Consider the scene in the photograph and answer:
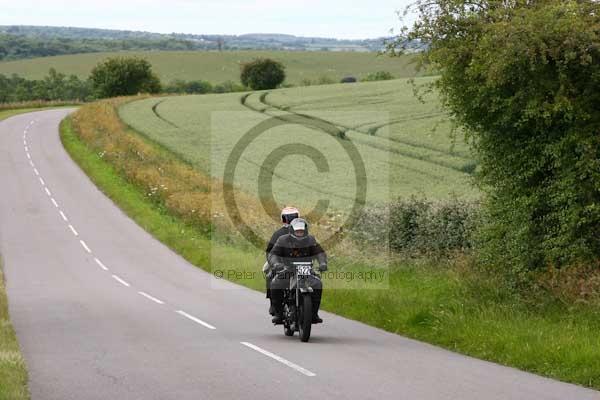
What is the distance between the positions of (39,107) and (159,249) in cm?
7781

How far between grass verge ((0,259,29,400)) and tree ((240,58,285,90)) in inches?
3911

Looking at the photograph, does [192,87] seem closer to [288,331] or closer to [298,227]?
[288,331]

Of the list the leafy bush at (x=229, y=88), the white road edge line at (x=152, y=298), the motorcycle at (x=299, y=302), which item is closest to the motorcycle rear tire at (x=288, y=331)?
the motorcycle at (x=299, y=302)

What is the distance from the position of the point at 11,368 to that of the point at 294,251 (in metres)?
5.35

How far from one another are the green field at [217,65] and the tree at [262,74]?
30.4m

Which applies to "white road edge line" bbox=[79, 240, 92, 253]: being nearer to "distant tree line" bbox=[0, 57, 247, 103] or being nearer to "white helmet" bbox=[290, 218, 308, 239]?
"white helmet" bbox=[290, 218, 308, 239]

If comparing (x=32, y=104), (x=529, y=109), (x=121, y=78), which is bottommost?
(x=32, y=104)

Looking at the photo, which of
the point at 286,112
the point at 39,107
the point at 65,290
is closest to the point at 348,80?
the point at 39,107

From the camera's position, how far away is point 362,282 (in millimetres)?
19859

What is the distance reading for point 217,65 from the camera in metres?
174

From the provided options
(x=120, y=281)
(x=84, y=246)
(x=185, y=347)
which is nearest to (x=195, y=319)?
(x=185, y=347)

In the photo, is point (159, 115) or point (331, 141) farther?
point (159, 115)

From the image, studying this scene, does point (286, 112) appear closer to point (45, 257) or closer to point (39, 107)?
point (45, 257)

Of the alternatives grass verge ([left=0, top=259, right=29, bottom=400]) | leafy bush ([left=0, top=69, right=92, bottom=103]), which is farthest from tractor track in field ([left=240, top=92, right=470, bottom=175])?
leafy bush ([left=0, top=69, right=92, bottom=103])
